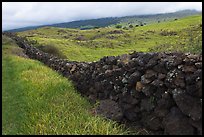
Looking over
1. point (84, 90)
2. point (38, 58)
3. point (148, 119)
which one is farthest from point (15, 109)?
point (38, 58)

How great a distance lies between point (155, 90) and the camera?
12.6m

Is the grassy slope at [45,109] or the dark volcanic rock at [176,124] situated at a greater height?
the dark volcanic rock at [176,124]

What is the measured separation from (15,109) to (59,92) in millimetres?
2725

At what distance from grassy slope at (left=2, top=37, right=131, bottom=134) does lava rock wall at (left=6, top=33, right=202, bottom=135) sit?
32.5 inches

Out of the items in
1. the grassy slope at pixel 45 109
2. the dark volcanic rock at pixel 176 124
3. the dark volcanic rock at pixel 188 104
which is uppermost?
the dark volcanic rock at pixel 188 104

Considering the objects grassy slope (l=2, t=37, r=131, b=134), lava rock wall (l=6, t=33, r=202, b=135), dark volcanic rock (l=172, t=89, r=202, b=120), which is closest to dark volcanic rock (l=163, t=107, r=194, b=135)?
lava rock wall (l=6, t=33, r=202, b=135)

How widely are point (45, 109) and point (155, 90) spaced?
169 inches

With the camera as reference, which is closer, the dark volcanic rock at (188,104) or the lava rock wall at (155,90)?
the dark volcanic rock at (188,104)

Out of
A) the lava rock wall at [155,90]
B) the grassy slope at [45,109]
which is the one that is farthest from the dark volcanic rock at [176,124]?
the grassy slope at [45,109]

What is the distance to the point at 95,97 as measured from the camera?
1689 cm

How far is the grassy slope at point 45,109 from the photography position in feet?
40.2

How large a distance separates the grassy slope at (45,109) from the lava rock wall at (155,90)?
82 centimetres

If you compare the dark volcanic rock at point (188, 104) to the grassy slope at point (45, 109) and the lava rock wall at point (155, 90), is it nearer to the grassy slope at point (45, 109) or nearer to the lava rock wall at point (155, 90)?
the lava rock wall at point (155, 90)

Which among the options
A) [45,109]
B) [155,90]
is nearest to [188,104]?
[155,90]
